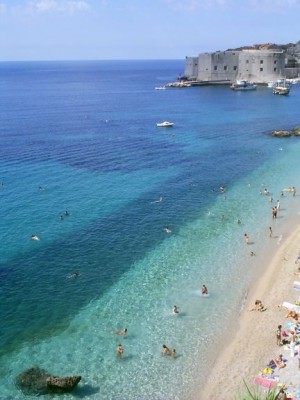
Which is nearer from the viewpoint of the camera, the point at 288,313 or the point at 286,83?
the point at 288,313

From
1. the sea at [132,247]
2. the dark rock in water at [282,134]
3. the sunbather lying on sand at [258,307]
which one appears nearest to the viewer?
the sea at [132,247]

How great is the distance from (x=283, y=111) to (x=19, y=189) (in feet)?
256

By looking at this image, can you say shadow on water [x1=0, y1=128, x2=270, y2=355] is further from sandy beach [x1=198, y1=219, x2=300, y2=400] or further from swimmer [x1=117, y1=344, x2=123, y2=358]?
sandy beach [x1=198, y1=219, x2=300, y2=400]

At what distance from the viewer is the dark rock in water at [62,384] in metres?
24.7

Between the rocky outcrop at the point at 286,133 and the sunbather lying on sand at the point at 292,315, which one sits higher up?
the rocky outcrop at the point at 286,133

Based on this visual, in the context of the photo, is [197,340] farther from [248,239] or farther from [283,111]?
[283,111]

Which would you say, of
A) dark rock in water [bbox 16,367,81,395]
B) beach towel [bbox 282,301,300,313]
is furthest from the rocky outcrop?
dark rock in water [bbox 16,367,81,395]

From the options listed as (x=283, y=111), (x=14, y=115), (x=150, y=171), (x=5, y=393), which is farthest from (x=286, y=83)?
(x=5, y=393)

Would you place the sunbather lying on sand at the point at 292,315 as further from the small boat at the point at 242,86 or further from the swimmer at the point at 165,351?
the small boat at the point at 242,86

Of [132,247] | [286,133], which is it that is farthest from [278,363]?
[286,133]

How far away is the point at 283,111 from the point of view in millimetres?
115562

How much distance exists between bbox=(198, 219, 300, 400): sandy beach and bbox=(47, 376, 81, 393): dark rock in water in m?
6.74

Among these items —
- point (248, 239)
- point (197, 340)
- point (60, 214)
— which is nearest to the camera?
point (197, 340)

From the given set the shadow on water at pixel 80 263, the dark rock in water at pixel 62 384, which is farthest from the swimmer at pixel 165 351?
the shadow on water at pixel 80 263
